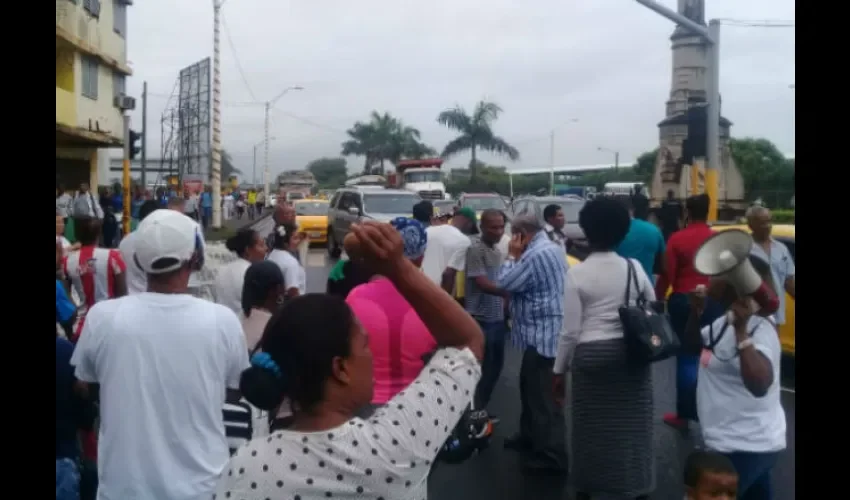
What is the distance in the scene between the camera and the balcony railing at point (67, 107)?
89.1 ft

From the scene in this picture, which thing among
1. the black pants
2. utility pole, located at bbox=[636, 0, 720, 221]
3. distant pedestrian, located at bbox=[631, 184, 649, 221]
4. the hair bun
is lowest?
the black pants

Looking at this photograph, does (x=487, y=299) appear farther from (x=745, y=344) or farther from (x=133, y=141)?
(x=133, y=141)

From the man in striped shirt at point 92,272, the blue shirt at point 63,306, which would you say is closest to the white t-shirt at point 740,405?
the blue shirt at point 63,306

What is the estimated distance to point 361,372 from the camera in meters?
2.19

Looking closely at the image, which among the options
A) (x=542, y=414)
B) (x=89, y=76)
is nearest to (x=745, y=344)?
(x=542, y=414)

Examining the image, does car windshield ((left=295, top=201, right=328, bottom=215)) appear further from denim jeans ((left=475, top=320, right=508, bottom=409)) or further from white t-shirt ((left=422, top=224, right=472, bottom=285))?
denim jeans ((left=475, top=320, right=508, bottom=409))

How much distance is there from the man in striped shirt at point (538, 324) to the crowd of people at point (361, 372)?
0.01m

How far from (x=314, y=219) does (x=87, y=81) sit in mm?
9925

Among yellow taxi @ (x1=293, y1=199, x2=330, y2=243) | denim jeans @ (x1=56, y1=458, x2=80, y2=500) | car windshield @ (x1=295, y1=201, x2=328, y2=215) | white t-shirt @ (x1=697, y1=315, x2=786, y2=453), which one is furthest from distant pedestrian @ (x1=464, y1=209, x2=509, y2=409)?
car windshield @ (x1=295, y1=201, x2=328, y2=215)

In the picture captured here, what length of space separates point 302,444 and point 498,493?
414 centimetres

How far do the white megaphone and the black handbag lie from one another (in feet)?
1.53

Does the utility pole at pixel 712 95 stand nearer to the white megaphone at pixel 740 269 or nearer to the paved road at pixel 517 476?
the paved road at pixel 517 476

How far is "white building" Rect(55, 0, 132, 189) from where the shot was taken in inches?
1108
